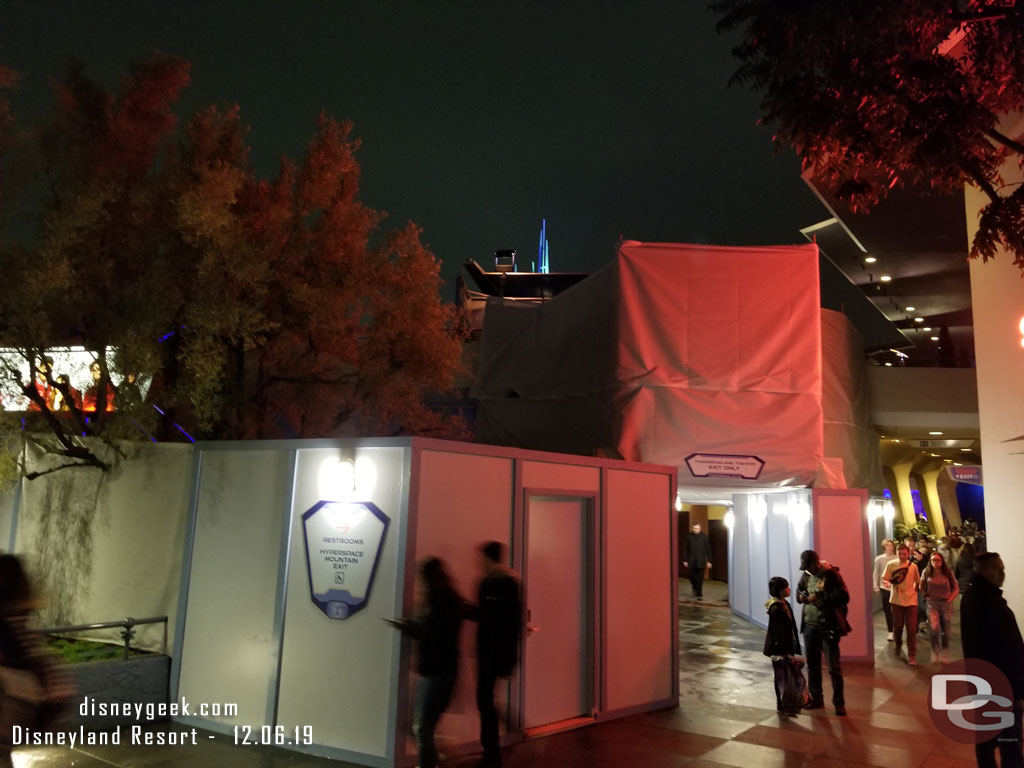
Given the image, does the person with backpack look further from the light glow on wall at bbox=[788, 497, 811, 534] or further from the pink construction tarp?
the light glow on wall at bbox=[788, 497, 811, 534]

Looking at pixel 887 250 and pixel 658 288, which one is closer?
pixel 658 288

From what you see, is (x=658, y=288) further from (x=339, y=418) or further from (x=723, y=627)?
(x=723, y=627)

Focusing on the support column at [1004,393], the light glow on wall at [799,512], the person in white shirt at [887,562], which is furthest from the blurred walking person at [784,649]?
the person in white shirt at [887,562]

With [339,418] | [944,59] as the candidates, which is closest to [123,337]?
[339,418]

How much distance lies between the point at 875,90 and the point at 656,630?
653cm

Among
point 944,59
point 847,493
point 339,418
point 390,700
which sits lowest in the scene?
point 390,700

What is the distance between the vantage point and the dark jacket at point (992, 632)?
5.53m

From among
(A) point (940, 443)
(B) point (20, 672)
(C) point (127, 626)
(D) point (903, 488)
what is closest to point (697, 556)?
(A) point (940, 443)

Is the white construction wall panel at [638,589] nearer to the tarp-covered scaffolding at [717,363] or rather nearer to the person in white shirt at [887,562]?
the tarp-covered scaffolding at [717,363]

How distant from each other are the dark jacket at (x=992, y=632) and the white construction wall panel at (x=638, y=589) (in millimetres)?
3877

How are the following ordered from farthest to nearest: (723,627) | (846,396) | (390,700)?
(846,396)
(723,627)
(390,700)

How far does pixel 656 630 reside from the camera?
934 centimetres

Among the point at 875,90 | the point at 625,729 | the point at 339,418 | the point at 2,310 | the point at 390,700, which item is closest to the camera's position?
the point at 390,700

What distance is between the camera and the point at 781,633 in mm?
8609
